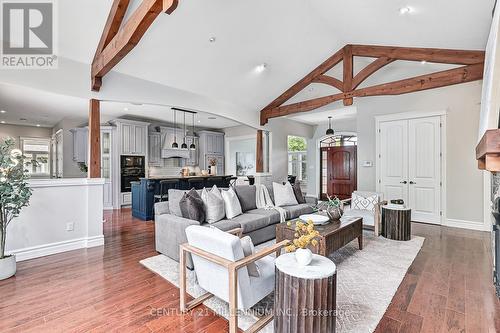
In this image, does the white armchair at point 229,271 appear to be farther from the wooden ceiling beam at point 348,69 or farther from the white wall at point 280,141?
the white wall at point 280,141

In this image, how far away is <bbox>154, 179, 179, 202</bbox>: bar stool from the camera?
227 inches

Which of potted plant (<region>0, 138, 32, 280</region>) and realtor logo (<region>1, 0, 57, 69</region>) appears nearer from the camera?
potted plant (<region>0, 138, 32, 280</region>)

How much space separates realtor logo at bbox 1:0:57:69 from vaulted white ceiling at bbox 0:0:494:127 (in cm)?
15

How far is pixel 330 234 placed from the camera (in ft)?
9.55

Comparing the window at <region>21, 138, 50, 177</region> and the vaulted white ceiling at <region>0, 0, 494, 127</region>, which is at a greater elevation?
the vaulted white ceiling at <region>0, 0, 494, 127</region>

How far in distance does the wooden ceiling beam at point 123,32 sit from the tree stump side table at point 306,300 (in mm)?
2525

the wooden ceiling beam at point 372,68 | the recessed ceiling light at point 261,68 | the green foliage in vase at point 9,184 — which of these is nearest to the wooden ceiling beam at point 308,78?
the wooden ceiling beam at point 372,68

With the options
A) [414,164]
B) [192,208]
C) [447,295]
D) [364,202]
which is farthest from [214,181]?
[447,295]

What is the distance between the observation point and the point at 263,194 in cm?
470

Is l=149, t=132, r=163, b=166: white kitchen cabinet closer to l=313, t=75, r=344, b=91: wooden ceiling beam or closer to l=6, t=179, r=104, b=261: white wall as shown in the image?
l=6, t=179, r=104, b=261: white wall

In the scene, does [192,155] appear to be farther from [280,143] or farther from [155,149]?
[280,143]

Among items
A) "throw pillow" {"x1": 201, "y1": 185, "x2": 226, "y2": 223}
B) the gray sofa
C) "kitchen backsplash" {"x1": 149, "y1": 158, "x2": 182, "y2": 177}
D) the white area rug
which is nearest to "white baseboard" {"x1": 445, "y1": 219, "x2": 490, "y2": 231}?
the white area rug

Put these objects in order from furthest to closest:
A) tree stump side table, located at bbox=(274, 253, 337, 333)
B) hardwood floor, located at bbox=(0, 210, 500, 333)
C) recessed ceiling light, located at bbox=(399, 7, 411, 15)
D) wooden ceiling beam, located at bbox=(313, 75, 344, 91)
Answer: wooden ceiling beam, located at bbox=(313, 75, 344, 91) < recessed ceiling light, located at bbox=(399, 7, 411, 15) < hardwood floor, located at bbox=(0, 210, 500, 333) < tree stump side table, located at bbox=(274, 253, 337, 333)

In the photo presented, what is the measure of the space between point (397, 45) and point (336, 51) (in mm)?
1255
